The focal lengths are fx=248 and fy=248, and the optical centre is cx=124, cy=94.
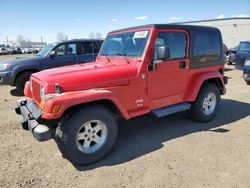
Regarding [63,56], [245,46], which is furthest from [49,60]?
[245,46]

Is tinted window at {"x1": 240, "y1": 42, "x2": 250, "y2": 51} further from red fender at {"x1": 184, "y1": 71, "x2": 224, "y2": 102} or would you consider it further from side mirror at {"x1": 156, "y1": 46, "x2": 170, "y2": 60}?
side mirror at {"x1": 156, "y1": 46, "x2": 170, "y2": 60}

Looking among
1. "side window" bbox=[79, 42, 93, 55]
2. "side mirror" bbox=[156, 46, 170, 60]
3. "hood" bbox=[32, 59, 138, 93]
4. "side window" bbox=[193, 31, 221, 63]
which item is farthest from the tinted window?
"hood" bbox=[32, 59, 138, 93]

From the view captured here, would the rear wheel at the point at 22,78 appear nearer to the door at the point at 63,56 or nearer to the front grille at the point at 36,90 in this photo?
the door at the point at 63,56

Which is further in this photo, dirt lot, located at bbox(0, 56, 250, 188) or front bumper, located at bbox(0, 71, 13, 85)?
front bumper, located at bbox(0, 71, 13, 85)

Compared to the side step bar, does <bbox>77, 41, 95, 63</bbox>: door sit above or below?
above

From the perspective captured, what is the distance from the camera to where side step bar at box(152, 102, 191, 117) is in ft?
15.1

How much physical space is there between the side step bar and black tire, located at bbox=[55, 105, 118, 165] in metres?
Result: 1.02

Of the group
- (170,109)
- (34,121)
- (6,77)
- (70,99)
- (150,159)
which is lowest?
(150,159)

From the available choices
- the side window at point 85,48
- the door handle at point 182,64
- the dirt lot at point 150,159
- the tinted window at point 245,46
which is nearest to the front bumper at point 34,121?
the dirt lot at point 150,159

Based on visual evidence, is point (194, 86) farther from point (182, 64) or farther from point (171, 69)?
point (171, 69)

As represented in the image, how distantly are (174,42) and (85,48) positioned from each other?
522 cm

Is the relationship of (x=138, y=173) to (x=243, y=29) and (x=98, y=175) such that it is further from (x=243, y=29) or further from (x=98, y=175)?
(x=243, y=29)

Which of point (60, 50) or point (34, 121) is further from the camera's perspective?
point (60, 50)

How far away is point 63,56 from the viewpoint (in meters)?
8.95
